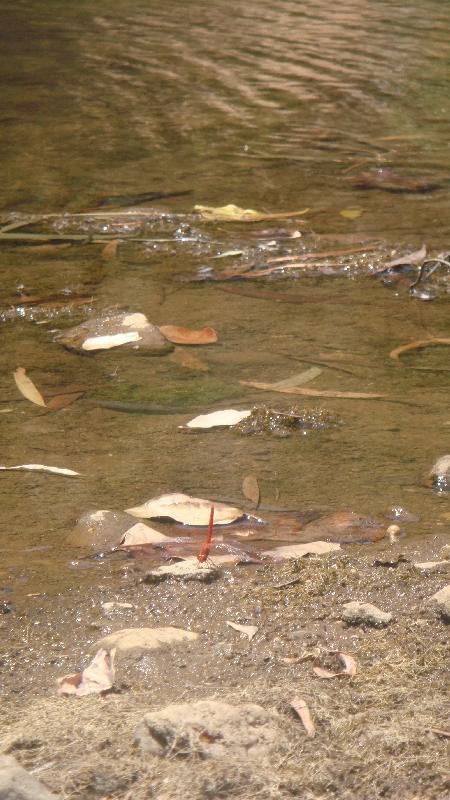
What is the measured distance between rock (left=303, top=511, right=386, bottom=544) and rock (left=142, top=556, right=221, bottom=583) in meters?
0.22

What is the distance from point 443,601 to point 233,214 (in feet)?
7.95

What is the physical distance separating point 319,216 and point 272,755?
2840 mm

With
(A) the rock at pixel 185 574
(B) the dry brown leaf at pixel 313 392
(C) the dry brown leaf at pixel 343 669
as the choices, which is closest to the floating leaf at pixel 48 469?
(A) the rock at pixel 185 574

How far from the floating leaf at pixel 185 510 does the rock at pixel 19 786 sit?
32.2 inches

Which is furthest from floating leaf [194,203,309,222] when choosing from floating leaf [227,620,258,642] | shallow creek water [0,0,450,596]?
floating leaf [227,620,258,642]

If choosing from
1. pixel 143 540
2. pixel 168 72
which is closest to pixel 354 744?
pixel 143 540

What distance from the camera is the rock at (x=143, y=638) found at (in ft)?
5.02

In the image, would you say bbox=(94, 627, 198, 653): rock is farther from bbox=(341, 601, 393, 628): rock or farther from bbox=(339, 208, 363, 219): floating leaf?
bbox=(339, 208, 363, 219): floating leaf

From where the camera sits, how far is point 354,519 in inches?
77.4

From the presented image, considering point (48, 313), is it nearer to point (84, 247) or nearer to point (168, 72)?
point (84, 247)

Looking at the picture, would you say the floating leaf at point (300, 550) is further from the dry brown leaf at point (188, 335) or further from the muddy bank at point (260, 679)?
the dry brown leaf at point (188, 335)

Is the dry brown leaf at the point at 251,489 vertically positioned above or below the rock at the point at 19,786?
below

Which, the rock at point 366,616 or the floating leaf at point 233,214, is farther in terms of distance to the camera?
the floating leaf at point 233,214

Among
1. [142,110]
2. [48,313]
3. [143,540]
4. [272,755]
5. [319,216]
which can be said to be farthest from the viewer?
[142,110]
